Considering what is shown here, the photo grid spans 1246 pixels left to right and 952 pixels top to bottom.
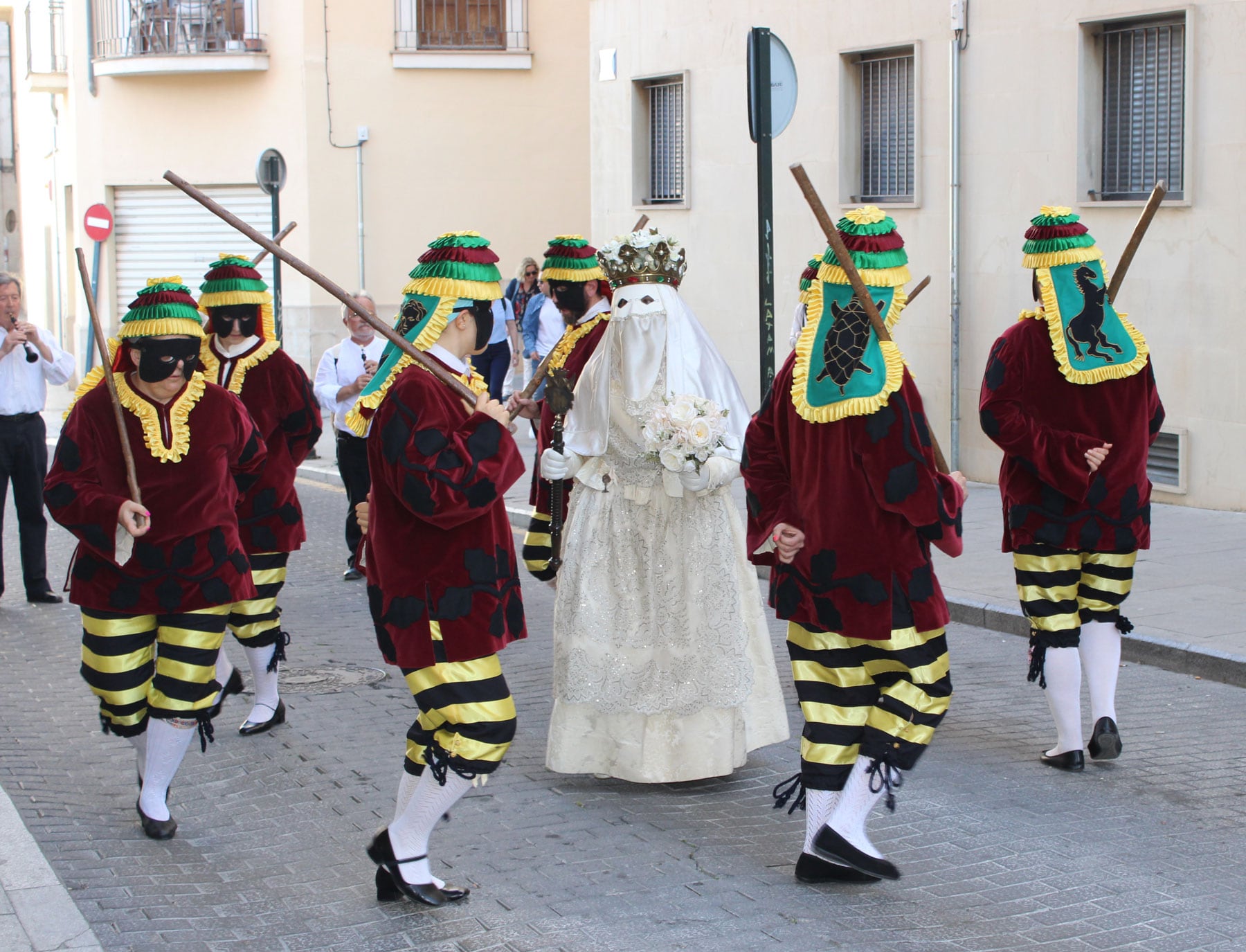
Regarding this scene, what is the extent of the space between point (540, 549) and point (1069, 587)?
2.07 meters

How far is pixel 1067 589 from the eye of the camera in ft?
20.6

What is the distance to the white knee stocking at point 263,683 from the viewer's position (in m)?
6.99

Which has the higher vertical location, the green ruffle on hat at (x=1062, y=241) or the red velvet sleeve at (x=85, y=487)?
the green ruffle on hat at (x=1062, y=241)

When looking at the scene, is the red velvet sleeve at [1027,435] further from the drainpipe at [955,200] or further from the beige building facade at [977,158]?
the drainpipe at [955,200]

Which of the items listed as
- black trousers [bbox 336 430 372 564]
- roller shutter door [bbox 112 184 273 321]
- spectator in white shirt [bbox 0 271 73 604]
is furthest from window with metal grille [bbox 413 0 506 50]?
spectator in white shirt [bbox 0 271 73 604]

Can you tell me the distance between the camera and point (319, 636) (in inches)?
356

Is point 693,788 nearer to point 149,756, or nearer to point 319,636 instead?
point 149,756

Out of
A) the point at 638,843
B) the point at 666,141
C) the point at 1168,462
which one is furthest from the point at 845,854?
the point at 666,141

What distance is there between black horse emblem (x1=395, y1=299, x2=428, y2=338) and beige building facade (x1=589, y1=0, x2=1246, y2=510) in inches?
329

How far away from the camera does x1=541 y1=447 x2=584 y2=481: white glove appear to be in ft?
20.1

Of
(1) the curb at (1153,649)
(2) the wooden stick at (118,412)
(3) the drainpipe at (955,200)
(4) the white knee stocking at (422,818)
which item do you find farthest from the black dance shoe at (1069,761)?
(3) the drainpipe at (955,200)

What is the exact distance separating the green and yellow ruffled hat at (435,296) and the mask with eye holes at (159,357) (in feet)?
3.16

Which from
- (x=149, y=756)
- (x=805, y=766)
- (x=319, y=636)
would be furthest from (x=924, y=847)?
(x=319, y=636)

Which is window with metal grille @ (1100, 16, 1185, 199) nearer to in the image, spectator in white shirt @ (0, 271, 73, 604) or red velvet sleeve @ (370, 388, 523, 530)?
spectator in white shirt @ (0, 271, 73, 604)
